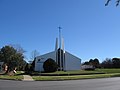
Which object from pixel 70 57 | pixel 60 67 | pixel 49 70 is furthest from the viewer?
pixel 70 57

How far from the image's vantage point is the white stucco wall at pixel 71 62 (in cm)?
7781

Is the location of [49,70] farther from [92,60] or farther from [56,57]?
[92,60]

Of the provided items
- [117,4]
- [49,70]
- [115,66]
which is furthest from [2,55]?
[117,4]

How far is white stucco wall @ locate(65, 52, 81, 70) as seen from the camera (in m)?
77.8

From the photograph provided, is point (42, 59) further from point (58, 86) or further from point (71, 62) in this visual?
point (58, 86)

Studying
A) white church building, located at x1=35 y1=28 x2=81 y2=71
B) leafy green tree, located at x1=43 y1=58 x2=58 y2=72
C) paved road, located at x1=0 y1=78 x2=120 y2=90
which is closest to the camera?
paved road, located at x1=0 y1=78 x2=120 y2=90

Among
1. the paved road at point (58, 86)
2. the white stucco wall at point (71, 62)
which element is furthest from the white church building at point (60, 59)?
the paved road at point (58, 86)

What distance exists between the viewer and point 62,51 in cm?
7638

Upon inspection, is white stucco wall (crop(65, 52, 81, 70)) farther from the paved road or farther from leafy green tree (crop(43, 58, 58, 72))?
the paved road

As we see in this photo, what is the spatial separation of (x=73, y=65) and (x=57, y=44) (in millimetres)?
9112

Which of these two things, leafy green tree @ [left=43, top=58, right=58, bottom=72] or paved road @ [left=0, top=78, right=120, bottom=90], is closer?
paved road @ [left=0, top=78, right=120, bottom=90]

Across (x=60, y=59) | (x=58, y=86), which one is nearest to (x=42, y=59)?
(x=60, y=59)

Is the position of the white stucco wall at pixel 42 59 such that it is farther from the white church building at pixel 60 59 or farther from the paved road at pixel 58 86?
the paved road at pixel 58 86

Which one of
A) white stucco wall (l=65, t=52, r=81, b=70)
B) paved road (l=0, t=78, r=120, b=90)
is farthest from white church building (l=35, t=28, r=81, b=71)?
paved road (l=0, t=78, r=120, b=90)
